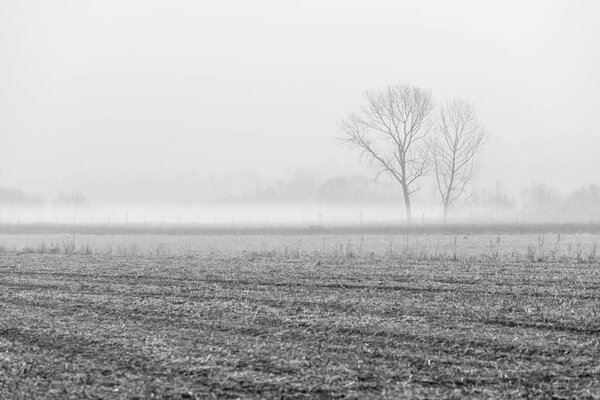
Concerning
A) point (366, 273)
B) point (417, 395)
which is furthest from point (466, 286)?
point (417, 395)

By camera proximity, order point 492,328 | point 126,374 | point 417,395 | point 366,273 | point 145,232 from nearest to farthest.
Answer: point 417,395 < point 126,374 < point 492,328 < point 366,273 < point 145,232

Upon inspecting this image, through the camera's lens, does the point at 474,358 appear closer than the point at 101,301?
Yes

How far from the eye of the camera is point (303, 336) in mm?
5750

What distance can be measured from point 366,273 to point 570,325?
4.71 metres

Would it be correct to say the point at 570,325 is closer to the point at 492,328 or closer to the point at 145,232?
the point at 492,328

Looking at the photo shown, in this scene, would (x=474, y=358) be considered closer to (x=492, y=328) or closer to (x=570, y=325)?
(x=492, y=328)

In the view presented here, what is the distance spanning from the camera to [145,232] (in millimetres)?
38656

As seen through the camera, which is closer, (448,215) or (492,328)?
(492,328)

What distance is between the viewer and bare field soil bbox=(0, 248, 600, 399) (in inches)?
173

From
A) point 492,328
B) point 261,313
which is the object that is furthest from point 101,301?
point 492,328

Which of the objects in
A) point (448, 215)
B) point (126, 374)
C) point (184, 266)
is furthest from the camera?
point (448, 215)

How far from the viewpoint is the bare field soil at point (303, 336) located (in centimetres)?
439

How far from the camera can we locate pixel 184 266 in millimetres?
11984

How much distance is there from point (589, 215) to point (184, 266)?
3755cm
